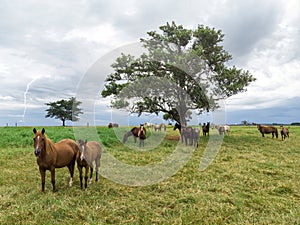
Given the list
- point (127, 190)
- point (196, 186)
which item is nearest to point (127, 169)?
point (127, 190)

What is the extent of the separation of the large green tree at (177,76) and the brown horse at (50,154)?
13.0 m

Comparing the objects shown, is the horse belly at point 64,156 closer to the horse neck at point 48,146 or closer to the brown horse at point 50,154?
the brown horse at point 50,154

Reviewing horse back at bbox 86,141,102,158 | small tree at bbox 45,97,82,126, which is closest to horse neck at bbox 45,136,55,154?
horse back at bbox 86,141,102,158

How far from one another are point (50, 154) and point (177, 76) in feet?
51.0

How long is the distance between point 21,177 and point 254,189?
7.91 m

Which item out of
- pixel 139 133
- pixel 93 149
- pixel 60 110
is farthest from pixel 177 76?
pixel 60 110

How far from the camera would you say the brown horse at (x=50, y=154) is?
5640 mm

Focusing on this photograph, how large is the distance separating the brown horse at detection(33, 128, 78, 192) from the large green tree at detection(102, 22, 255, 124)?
510 inches

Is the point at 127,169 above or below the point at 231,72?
below

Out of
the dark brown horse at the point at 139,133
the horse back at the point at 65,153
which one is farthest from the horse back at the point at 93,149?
the dark brown horse at the point at 139,133

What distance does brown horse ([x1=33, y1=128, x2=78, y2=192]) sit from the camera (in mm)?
5640

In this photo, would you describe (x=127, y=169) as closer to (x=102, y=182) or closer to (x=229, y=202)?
(x=102, y=182)

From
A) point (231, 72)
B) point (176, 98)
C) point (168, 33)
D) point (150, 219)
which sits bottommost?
point (150, 219)

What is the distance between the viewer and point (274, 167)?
9.27 meters
